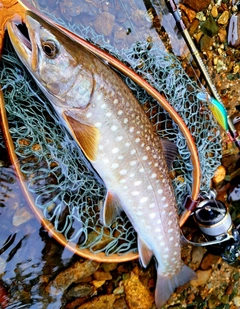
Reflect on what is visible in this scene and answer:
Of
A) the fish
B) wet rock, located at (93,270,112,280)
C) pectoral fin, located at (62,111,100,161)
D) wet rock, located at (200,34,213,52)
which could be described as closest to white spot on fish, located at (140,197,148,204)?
the fish

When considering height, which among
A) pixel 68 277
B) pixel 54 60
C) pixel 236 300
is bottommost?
pixel 236 300

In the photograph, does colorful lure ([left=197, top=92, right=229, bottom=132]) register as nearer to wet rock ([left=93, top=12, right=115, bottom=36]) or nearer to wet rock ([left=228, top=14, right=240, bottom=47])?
wet rock ([left=228, top=14, right=240, bottom=47])

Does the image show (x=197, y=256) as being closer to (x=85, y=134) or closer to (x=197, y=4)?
(x=85, y=134)

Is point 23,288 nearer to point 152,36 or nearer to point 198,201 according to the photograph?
point 198,201

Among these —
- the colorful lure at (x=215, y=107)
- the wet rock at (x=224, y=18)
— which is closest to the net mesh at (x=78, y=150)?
the colorful lure at (x=215, y=107)

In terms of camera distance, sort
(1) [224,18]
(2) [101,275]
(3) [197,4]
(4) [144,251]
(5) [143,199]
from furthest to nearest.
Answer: (1) [224,18]
(3) [197,4]
(2) [101,275]
(4) [144,251]
(5) [143,199]

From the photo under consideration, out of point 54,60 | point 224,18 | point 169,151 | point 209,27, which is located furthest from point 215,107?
point 54,60
